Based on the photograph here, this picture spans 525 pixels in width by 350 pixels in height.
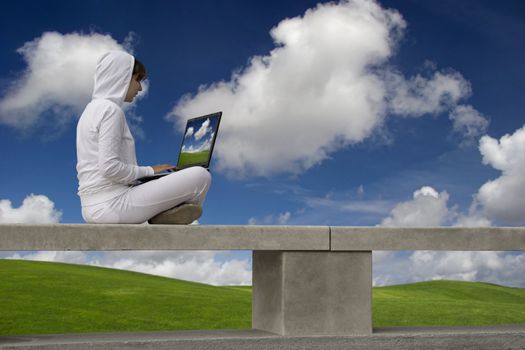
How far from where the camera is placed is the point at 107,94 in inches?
187

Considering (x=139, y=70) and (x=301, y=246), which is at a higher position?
(x=139, y=70)

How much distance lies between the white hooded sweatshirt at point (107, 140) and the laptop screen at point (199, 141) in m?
0.45

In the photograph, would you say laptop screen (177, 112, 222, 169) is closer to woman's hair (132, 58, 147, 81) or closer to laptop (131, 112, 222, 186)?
laptop (131, 112, 222, 186)

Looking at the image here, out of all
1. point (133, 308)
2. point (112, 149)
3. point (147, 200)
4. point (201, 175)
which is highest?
point (112, 149)

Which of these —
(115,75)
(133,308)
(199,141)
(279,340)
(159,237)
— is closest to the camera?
(159,237)

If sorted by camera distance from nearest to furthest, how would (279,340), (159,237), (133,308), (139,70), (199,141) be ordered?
(159,237) < (279,340) < (139,70) < (199,141) < (133,308)

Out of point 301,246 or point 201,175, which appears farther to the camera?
point 201,175

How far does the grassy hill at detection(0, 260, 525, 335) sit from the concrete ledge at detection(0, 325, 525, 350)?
336cm

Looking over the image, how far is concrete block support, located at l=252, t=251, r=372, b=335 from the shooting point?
4.65 metres

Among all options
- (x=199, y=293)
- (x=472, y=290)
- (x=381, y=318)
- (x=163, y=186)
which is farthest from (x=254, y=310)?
(x=472, y=290)

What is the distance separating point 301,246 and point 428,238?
3.47ft

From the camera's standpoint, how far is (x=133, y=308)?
9008 millimetres

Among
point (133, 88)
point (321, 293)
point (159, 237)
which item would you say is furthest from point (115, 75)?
point (321, 293)

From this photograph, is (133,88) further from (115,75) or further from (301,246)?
(301,246)
